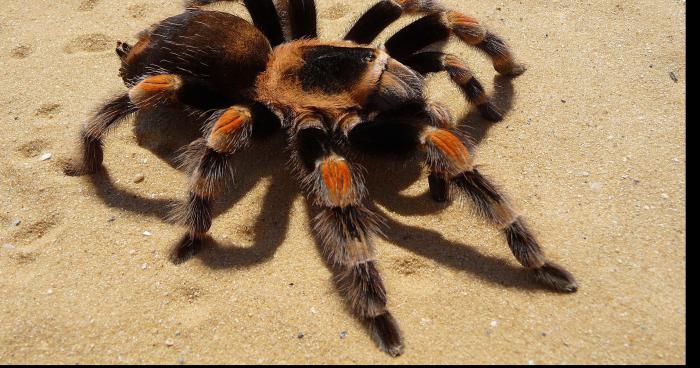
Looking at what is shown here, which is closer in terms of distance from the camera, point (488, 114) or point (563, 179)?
point (563, 179)

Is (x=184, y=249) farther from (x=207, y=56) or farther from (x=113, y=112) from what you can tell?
(x=207, y=56)

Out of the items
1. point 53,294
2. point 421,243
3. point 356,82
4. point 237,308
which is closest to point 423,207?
point 421,243

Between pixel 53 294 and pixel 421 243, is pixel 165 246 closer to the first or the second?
pixel 53 294

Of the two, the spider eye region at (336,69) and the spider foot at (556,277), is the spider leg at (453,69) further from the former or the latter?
the spider foot at (556,277)

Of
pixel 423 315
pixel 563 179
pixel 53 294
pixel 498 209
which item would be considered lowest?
pixel 53 294

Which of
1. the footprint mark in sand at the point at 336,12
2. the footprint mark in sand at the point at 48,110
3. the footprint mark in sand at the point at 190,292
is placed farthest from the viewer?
the footprint mark in sand at the point at 336,12

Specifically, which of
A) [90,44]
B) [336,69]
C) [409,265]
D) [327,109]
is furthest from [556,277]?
[90,44]

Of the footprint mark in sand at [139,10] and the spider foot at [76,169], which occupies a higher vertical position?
the footprint mark in sand at [139,10]

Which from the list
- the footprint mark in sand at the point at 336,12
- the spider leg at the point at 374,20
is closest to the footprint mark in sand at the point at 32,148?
the spider leg at the point at 374,20
